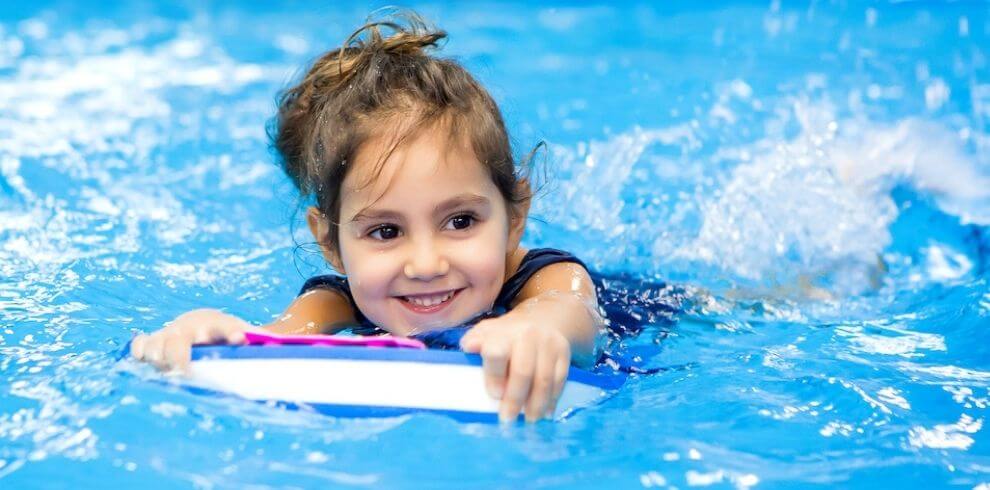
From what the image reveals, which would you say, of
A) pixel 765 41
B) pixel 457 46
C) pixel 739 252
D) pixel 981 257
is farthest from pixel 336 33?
pixel 981 257

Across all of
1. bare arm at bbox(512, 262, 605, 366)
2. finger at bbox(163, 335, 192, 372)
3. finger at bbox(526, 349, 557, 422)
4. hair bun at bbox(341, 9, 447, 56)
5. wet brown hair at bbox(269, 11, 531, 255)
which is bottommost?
finger at bbox(526, 349, 557, 422)

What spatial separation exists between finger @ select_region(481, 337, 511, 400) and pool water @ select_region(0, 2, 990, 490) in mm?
95

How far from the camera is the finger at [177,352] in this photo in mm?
2168

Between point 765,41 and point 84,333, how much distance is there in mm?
4732

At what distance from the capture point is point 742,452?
7.10 feet

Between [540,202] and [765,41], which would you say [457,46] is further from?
[540,202]

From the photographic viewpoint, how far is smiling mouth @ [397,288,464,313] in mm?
2457

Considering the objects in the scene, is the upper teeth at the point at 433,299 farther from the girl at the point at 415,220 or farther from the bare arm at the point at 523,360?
the bare arm at the point at 523,360

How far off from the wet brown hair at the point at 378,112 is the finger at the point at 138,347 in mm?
504

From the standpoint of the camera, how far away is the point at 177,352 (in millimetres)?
2176

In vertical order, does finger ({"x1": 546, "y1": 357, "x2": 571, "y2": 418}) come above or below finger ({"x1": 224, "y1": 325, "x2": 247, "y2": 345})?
below

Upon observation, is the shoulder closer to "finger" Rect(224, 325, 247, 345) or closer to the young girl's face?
the young girl's face

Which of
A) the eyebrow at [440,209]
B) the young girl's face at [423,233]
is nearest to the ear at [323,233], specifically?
the young girl's face at [423,233]

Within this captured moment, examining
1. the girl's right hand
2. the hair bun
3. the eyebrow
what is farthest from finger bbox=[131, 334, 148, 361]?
the hair bun
